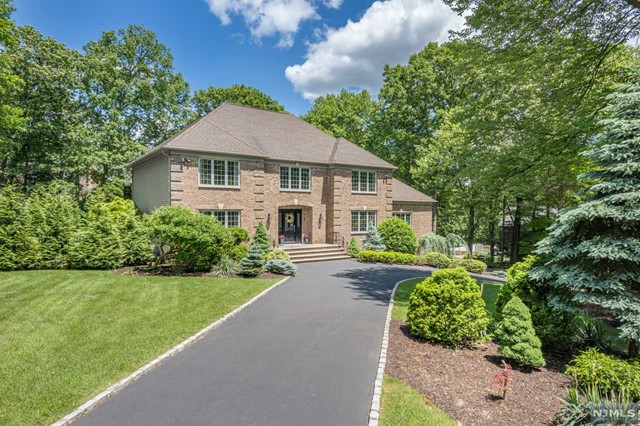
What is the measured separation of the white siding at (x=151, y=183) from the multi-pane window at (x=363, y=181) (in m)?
11.9

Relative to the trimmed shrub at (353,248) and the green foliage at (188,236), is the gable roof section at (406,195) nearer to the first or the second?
the trimmed shrub at (353,248)

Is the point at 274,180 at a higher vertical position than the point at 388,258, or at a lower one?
higher

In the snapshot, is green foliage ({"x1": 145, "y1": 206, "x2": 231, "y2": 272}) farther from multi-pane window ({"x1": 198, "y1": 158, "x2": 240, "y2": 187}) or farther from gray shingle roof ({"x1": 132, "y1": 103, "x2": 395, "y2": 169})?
gray shingle roof ({"x1": 132, "y1": 103, "x2": 395, "y2": 169})

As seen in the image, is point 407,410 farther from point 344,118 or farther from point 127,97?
point 344,118

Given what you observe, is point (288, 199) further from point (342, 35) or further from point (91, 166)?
point (91, 166)

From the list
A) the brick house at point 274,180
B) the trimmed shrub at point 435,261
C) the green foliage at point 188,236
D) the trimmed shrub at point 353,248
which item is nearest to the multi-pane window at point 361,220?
the brick house at point 274,180

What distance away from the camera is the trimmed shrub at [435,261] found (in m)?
18.5

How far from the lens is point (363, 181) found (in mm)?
22703

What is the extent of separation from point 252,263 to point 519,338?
10.6 metres

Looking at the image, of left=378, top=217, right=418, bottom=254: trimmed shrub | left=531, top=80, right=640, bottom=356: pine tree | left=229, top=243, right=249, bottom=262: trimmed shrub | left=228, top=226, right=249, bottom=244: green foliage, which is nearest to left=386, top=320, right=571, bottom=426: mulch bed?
left=531, top=80, right=640, bottom=356: pine tree

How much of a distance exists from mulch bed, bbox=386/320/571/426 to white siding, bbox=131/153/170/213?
14.7 meters

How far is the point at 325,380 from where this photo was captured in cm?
553

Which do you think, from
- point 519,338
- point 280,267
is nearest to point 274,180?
point 280,267

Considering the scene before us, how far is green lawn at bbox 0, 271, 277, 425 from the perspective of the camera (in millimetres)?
4922
